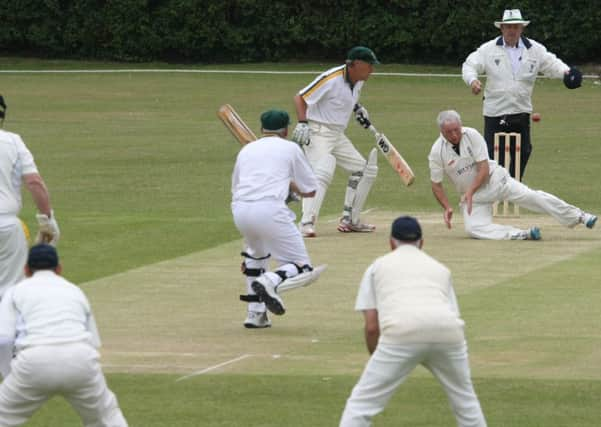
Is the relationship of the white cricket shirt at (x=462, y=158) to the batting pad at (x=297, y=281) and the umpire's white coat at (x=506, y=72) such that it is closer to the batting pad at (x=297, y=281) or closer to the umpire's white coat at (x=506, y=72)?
the umpire's white coat at (x=506, y=72)

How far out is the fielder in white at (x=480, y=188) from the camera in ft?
50.4

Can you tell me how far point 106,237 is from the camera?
15.9 metres

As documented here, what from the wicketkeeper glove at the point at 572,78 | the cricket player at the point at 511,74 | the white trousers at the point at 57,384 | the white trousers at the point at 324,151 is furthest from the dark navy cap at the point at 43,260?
the wicketkeeper glove at the point at 572,78

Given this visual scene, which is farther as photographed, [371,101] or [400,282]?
[371,101]

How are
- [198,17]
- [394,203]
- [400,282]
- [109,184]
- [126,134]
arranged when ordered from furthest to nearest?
[198,17] → [126,134] → [109,184] → [394,203] → [400,282]

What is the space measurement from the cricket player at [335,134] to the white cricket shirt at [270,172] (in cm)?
461

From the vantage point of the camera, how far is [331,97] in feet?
53.0

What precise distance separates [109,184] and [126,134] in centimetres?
711

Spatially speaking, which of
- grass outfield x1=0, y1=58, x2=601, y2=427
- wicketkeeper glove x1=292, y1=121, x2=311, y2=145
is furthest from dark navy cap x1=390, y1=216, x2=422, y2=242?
wicketkeeper glove x1=292, y1=121, x2=311, y2=145

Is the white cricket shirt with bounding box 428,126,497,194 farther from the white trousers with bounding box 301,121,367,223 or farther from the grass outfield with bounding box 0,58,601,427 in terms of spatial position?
the white trousers with bounding box 301,121,367,223

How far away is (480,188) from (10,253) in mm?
6960

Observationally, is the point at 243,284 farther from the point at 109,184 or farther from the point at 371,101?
the point at 371,101

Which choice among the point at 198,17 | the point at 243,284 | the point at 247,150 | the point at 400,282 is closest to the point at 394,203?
the point at 243,284

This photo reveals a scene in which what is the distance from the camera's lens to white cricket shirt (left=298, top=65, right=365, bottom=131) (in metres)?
16.0
